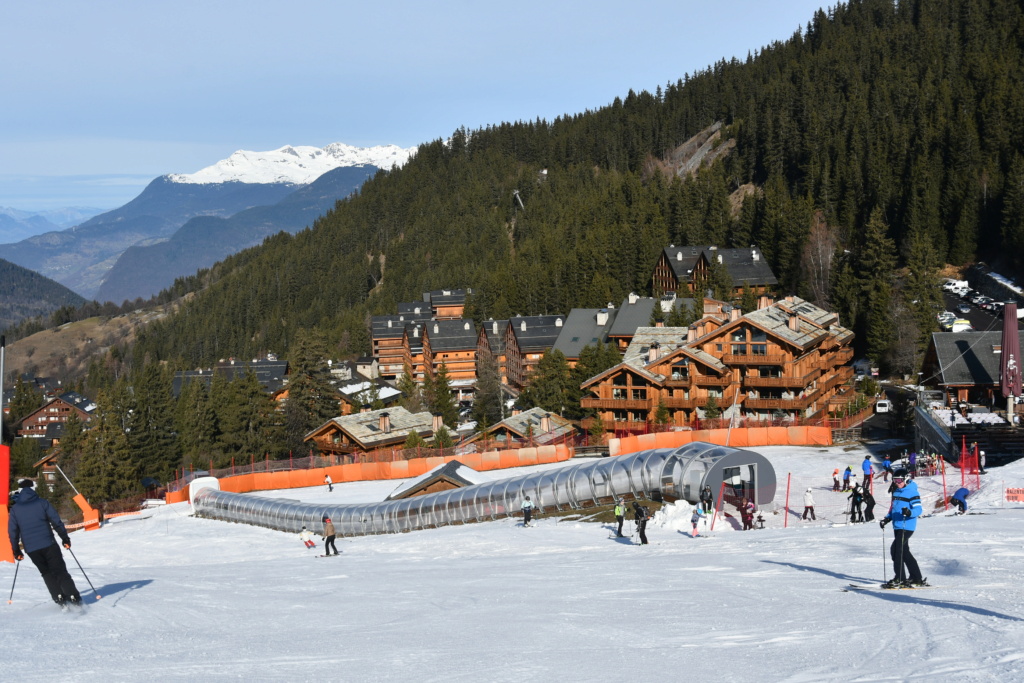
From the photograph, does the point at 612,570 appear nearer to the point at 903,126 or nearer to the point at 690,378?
the point at 690,378

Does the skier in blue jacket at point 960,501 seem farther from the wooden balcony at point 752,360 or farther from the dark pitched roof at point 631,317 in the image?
the dark pitched roof at point 631,317

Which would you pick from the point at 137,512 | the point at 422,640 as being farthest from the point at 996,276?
the point at 422,640

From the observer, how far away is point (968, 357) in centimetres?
5681

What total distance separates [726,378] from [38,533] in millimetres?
56404

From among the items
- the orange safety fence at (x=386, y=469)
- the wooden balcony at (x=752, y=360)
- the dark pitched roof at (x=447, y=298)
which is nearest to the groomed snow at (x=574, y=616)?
the orange safety fence at (x=386, y=469)

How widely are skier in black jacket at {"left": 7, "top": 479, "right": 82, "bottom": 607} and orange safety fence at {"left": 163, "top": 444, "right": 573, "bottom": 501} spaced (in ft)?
111

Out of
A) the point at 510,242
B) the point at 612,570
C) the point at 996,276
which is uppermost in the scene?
the point at 510,242

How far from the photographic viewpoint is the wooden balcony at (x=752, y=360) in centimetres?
6416

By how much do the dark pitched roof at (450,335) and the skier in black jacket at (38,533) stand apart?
114 meters

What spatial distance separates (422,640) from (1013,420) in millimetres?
41526

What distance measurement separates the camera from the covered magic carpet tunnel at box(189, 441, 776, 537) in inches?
1216

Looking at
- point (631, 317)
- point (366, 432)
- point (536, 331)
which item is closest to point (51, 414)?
point (536, 331)

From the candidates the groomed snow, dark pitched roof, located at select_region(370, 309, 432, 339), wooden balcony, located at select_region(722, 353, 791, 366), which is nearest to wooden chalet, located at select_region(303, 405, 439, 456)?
wooden balcony, located at select_region(722, 353, 791, 366)

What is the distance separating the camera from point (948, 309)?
93688 millimetres
